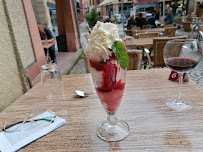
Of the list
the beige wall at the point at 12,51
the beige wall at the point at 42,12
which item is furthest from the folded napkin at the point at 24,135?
the beige wall at the point at 42,12

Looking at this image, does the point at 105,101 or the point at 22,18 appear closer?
the point at 105,101

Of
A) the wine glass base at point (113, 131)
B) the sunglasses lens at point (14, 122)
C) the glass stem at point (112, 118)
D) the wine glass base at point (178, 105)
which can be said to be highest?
the glass stem at point (112, 118)

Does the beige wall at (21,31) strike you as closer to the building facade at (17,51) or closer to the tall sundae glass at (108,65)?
the building facade at (17,51)

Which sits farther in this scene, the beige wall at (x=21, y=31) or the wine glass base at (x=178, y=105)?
the beige wall at (x=21, y=31)

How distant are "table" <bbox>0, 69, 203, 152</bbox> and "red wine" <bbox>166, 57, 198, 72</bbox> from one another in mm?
209

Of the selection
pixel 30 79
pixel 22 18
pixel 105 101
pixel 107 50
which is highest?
pixel 22 18

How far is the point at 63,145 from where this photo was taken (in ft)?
2.11

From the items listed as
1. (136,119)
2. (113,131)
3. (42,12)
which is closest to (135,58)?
(136,119)

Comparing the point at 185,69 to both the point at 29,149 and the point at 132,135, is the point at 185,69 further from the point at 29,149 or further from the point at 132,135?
the point at 29,149

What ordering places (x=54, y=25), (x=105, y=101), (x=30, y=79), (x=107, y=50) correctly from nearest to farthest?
(x=107, y=50), (x=105, y=101), (x=30, y=79), (x=54, y=25)

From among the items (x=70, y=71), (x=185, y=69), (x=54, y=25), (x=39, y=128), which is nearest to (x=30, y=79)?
(x=39, y=128)

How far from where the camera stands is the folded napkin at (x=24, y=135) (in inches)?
25.4

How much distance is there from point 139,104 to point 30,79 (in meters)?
1.31

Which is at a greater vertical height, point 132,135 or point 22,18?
point 22,18
